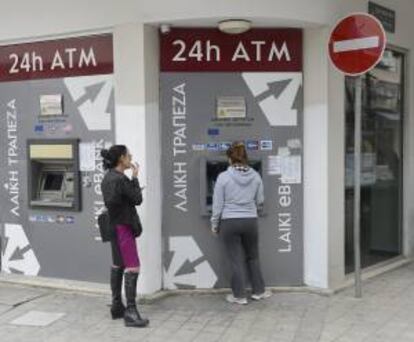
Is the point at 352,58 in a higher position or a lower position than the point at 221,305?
higher

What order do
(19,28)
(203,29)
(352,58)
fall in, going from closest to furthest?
(352,58)
(203,29)
(19,28)

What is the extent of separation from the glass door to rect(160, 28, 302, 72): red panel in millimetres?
881

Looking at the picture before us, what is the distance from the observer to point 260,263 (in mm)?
7094

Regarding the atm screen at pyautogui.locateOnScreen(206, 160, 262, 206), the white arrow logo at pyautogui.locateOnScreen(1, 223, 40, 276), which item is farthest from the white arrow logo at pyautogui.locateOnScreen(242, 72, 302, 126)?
the white arrow logo at pyautogui.locateOnScreen(1, 223, 40, 276)

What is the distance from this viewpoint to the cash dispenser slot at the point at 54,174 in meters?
7.27

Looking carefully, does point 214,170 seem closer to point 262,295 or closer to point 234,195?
point 234,195

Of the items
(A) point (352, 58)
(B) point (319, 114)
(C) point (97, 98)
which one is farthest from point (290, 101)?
(C) point (97, 98)

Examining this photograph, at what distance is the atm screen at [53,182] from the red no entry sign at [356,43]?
330cm

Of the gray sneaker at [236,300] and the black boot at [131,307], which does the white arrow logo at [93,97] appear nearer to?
the black boot at [131,307]

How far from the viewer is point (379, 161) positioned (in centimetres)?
824

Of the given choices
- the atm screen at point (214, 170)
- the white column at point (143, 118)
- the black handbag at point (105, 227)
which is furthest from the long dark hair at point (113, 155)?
the atm screen at point (214, 170)

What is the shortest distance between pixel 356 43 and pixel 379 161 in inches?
88.4

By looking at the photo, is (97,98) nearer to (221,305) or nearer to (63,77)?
(63,77)

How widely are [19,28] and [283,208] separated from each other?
3.51m
